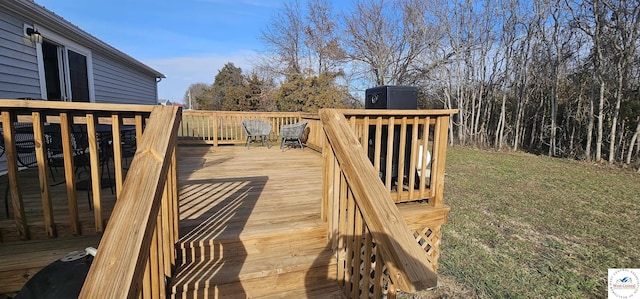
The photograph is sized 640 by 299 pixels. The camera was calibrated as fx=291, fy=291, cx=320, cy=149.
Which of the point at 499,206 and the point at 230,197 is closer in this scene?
the point at 230,197

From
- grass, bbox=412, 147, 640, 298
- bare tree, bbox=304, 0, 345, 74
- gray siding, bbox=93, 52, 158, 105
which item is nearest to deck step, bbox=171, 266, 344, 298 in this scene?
grass, bbox=412, 147, 640, 298

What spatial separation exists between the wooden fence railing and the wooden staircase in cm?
14

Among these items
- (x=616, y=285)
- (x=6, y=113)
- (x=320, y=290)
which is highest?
(x=6, y=113)

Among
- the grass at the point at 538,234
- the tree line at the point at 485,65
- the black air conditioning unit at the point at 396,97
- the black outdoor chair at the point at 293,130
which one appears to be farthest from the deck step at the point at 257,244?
the tree line at the point at 485,65

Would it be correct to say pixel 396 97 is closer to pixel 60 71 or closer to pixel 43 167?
pixel 43 167

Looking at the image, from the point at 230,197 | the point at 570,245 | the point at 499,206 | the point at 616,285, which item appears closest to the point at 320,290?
the point at 230,197

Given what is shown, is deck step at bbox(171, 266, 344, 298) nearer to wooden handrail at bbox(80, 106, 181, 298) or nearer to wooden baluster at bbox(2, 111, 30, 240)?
wooden handrail at bbox(80, 106, 181, 298)

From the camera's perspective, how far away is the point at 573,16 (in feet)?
25.1

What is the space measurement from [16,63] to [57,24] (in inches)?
39.0

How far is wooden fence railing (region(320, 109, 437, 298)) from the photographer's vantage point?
1158 mm

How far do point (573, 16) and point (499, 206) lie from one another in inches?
264

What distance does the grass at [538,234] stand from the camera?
2473mm

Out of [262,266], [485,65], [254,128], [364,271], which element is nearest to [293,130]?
[254,128]

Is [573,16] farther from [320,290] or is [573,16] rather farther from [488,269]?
[320,290]
